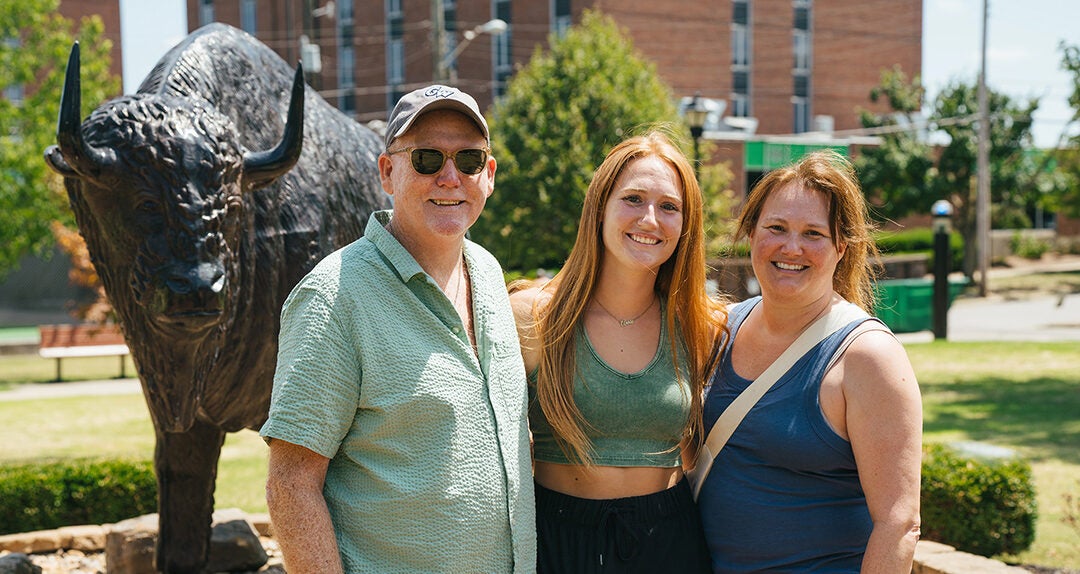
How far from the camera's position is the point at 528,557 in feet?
8.16

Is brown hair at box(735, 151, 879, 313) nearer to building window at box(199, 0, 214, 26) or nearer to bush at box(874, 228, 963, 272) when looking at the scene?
bush at box(874, 228, 963, 272)

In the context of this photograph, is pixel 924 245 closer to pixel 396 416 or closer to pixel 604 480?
pixel 604 480

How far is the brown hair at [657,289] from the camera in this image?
9.11ft

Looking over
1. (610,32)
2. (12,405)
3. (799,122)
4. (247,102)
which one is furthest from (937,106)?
(247,102)

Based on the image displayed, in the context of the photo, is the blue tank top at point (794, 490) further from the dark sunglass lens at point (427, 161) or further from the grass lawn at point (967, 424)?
the grass lawn at point (967, 424)

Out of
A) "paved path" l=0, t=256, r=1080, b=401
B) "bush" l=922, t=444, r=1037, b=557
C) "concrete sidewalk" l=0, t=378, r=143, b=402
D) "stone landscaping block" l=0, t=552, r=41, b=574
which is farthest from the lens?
"paved path" l=0, t=256, r=1080, b=401

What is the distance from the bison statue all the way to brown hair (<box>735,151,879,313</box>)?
1806 millimetres

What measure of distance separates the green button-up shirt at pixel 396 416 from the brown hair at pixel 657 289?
0.36 m

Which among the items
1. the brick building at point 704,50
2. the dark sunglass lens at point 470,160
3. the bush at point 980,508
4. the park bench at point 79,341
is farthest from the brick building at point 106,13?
the dark sunglass lens at point 470,160

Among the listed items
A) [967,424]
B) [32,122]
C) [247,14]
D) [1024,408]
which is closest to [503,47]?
[247,14]

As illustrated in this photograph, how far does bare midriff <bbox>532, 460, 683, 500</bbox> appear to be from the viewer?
2.79m

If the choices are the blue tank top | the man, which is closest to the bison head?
the man

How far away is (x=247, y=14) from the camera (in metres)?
43.3

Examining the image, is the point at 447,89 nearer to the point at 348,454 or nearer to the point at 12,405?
the point at 348,454
